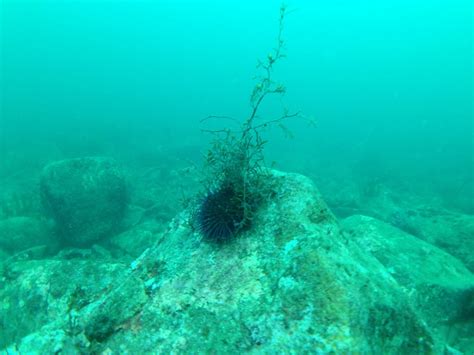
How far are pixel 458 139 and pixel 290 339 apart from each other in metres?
54.8

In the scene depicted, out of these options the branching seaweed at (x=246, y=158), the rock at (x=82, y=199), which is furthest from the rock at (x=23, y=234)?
the branching seaweed at (x=246, y=158)

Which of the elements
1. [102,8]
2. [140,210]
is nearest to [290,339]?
[140,210]

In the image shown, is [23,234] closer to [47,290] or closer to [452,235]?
[47,290]

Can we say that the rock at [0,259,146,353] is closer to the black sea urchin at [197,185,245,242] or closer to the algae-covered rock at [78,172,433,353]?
the algae-covered rock at [78,172,433,353]

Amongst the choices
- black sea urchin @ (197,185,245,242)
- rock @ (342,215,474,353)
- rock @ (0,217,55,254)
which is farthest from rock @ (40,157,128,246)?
black sea urchin @ (197,185,245,242)

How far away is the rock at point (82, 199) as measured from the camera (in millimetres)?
12188

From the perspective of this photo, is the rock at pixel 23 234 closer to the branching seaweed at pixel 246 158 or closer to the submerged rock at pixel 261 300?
the submerged rock at pixel 261 300

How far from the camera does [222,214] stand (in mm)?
3514

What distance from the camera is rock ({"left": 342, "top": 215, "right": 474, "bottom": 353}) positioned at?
497 cm

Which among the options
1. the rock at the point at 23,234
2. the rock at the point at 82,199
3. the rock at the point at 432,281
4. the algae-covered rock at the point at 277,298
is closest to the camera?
the algae-covered rock at the point at 277,298

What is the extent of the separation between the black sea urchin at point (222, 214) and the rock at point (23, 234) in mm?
11398

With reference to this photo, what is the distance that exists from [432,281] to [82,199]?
38.5 ft

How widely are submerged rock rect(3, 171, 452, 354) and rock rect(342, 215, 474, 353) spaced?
121 centimetres

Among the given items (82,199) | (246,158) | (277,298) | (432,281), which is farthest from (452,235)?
(82,199)
